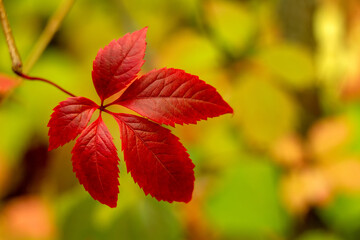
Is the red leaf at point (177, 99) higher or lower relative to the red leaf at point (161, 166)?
higher

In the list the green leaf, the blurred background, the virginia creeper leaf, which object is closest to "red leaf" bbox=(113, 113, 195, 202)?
the virginia creeper leaf

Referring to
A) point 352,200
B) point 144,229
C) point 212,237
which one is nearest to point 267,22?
point 352,200

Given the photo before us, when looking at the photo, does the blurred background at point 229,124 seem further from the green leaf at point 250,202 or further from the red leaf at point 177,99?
the red leaf at point 177,99

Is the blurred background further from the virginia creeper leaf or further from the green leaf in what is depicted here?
the virginia creeper leaf

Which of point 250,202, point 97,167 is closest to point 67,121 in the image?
point 97,167

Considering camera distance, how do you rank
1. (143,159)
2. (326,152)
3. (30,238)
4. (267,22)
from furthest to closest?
1. (267,22)
2. (30,238)
3. (326,152)
4. (143,159)

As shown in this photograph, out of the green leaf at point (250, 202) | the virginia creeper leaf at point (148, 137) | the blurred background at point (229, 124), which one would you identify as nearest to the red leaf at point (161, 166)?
the virginia creeper leaf at point (148, 137)

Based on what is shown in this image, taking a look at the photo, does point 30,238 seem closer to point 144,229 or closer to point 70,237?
point 70,237

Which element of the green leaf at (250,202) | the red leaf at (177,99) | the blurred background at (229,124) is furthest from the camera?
the green leaf at (250,202)
